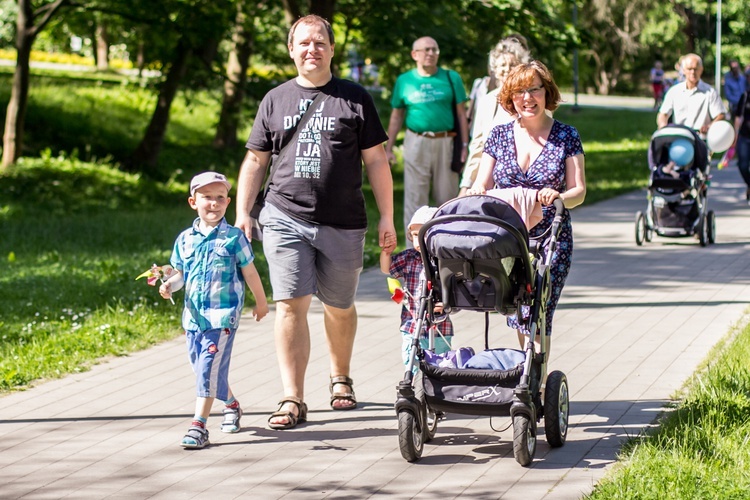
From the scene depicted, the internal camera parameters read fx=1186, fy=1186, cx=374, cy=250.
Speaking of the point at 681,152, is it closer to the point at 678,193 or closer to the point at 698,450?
the point at 678,193

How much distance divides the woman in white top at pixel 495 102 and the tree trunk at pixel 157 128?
547 inches

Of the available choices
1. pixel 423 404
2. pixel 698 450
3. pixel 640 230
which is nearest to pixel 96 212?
pixel 640 230

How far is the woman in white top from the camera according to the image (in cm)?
773

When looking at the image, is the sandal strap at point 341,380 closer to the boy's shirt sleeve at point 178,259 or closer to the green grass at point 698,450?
the boy's shirt sleeve at point 178,259

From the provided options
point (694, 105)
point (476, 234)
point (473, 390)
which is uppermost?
point (694, 105)

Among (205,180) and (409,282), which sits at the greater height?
(205,180)

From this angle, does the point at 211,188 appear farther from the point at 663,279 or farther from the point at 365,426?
the point at 663,279

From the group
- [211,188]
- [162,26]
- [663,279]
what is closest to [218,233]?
[211,188]

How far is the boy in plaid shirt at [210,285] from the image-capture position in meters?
5.94

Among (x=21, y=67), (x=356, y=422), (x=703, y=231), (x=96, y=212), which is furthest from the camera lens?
(x=21, y=67)

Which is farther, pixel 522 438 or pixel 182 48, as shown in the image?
pixel 182 48

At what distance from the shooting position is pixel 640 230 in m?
13.2

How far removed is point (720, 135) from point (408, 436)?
8.65 metres

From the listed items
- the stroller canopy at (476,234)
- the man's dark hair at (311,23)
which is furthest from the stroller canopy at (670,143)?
the stroller canopy at (476,234)
